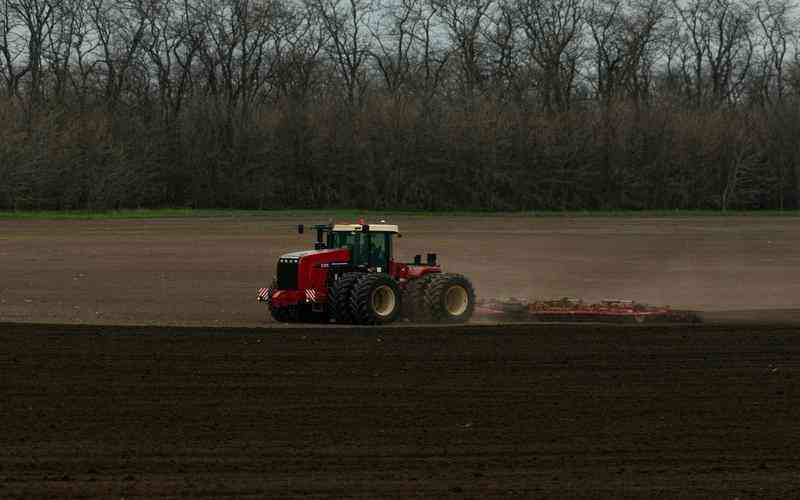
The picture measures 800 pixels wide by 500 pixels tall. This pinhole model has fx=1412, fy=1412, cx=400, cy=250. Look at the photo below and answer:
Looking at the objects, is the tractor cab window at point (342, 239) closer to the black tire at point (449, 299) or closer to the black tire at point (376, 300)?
the black tire at point (376, 300)

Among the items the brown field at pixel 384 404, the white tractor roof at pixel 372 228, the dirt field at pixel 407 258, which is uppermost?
the white tractor roof at pixel 372 228

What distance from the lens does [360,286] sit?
22641mm

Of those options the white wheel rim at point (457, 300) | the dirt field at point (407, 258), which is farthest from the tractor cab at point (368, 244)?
the dirt field at point (407, 258)

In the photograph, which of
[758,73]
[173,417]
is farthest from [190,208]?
[173,417]

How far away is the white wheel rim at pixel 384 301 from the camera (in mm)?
22969

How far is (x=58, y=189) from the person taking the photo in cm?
7200

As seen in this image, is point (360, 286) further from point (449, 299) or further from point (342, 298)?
point (449, 299)

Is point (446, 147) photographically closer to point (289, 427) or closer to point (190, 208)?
point (190, 208)

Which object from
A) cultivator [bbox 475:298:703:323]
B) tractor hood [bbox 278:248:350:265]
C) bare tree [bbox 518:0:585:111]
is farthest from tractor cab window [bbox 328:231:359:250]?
bare tree [bbox 518:0:585:111]

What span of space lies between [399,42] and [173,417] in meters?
83.0

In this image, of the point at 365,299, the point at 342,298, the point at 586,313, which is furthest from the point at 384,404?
the point at 586,313

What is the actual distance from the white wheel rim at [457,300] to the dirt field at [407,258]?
3.45 metres

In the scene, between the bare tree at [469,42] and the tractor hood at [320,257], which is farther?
the bare tree at [469,42]

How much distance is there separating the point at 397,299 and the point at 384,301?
9.8 inches
